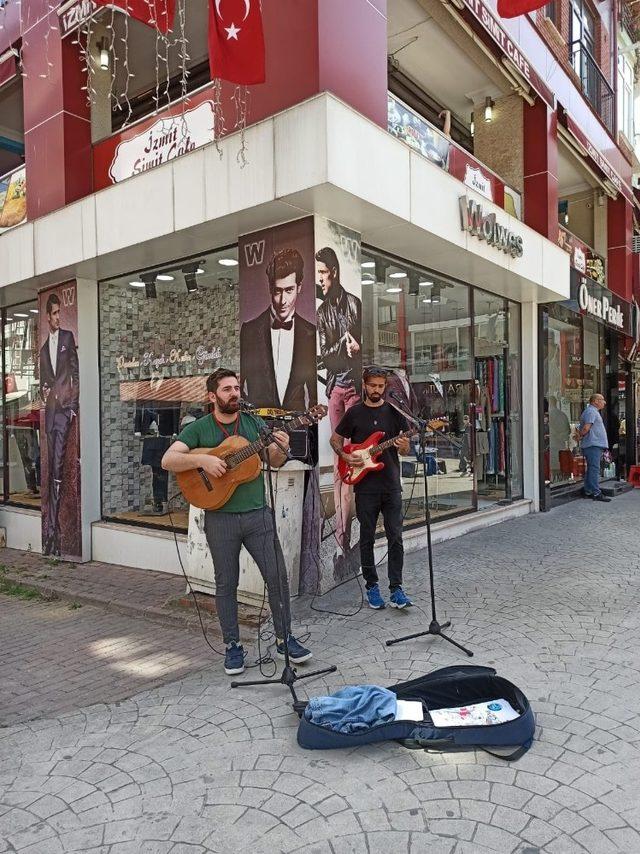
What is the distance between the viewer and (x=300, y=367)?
564 cm

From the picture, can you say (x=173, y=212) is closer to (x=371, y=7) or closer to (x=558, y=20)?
(x=371, y=7)

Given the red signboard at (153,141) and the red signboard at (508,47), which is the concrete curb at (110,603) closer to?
the red signboard at (153,141)

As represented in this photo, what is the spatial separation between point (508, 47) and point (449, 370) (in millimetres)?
4305

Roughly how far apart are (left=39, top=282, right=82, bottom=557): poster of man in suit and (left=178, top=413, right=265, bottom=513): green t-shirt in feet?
13.5

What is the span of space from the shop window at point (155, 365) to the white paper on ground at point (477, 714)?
4.38 meters

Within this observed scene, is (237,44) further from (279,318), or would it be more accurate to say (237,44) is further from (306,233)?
(279,318)

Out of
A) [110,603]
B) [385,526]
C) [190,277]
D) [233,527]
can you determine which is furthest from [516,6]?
[110,603]

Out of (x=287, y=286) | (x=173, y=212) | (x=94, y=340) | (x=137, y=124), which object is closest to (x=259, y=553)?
(x=287, y=286)

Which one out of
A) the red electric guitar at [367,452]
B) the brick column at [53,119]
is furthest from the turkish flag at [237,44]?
the brick column at [53,119]

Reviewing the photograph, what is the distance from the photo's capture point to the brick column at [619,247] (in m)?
13.0

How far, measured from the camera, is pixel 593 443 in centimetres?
1119

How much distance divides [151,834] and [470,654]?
2.31 m

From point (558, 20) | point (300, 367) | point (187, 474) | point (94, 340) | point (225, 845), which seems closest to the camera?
point (225, 845)

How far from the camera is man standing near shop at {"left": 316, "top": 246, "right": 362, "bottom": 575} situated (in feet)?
18.5
